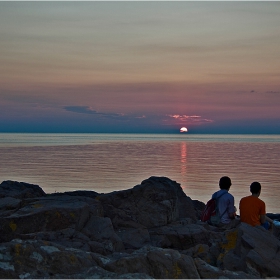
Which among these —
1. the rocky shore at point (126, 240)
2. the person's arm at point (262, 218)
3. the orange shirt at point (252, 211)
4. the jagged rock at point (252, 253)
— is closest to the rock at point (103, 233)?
the rocky shore at point (126, 240)

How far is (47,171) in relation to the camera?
3934 centimetres

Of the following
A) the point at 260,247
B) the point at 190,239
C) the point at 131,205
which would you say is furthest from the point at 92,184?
the point at 260,247

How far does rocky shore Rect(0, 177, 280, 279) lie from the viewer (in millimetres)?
7051

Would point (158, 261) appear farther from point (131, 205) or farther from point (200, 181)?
point (200, 181)

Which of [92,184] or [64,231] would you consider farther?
[92,184]

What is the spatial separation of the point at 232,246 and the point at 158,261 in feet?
8.15

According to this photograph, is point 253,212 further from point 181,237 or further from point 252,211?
point 181,237

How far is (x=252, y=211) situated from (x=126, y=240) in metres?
2.91

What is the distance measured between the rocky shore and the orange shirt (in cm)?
66

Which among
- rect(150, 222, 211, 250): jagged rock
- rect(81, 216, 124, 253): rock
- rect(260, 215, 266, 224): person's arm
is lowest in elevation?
rect(150, 222, 211, 250): jagged rock

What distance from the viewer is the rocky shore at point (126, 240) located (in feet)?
23.1

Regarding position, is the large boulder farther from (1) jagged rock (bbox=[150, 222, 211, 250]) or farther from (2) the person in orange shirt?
(2) the person in orange shirt

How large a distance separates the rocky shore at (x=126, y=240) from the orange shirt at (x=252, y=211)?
2.16 ft

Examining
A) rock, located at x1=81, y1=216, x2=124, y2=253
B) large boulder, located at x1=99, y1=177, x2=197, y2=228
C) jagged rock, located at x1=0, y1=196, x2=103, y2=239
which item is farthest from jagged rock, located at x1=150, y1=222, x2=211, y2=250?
jagged rock, located at x1=0, y1=196, x2=103, y2=239
